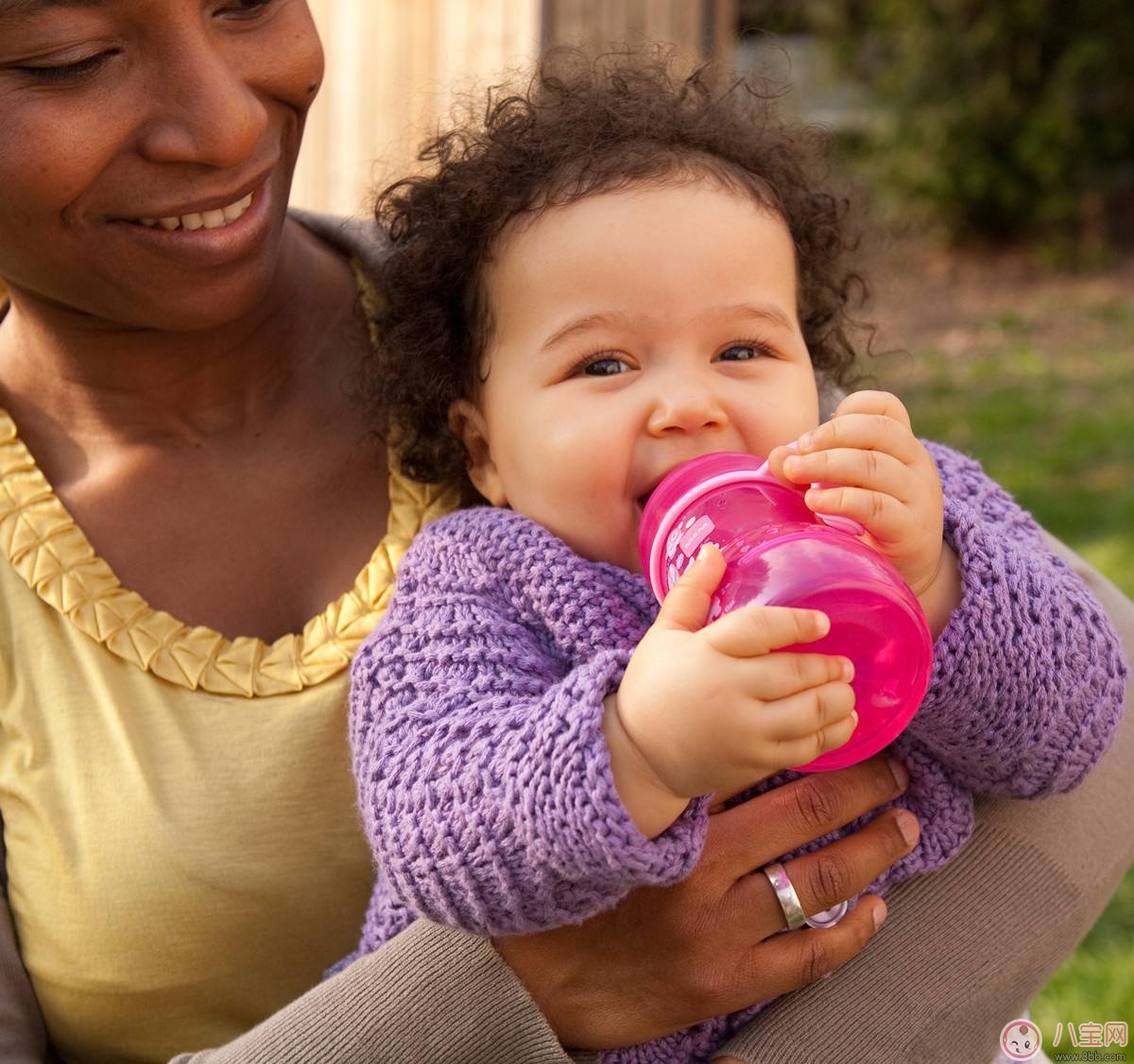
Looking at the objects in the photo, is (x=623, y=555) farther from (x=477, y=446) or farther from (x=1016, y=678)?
(x=1016, y=678)

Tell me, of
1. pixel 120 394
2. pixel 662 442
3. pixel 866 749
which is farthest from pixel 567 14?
pixel 866 749

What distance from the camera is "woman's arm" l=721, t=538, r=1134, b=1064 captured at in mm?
1970

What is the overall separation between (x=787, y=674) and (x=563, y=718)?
265 mm

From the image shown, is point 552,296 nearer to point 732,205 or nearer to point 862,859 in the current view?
point 732,205

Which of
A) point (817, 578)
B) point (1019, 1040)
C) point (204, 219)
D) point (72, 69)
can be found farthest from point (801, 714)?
point (72, 69)

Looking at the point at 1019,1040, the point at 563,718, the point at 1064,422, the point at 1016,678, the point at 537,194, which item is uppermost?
the point at 537,194

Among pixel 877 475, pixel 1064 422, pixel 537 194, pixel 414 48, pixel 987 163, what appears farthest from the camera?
pixel 987 163

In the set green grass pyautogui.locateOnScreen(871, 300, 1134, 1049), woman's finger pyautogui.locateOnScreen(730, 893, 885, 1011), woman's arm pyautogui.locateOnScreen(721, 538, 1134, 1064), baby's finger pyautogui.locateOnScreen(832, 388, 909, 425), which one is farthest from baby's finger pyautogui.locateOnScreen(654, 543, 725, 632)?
green grass pyautogui.locateOnScreen(871, 300, 1134, 1049)

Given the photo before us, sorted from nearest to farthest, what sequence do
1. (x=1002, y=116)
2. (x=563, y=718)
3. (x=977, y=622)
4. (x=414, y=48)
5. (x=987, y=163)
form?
(x=563, y=718) → (x=977, y=622) → (x=414, y=48) → (x=1002, y=116) → (x=987, y=163)

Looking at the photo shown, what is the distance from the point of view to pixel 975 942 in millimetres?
2055

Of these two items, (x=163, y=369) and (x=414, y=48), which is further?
(x=414, y=48)

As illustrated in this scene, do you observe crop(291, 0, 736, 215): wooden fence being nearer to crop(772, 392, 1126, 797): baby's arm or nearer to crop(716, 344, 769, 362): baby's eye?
crop(716, 344, 769, 362): baby's eye

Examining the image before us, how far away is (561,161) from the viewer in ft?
7.06

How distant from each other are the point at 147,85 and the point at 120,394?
0.55 metres
